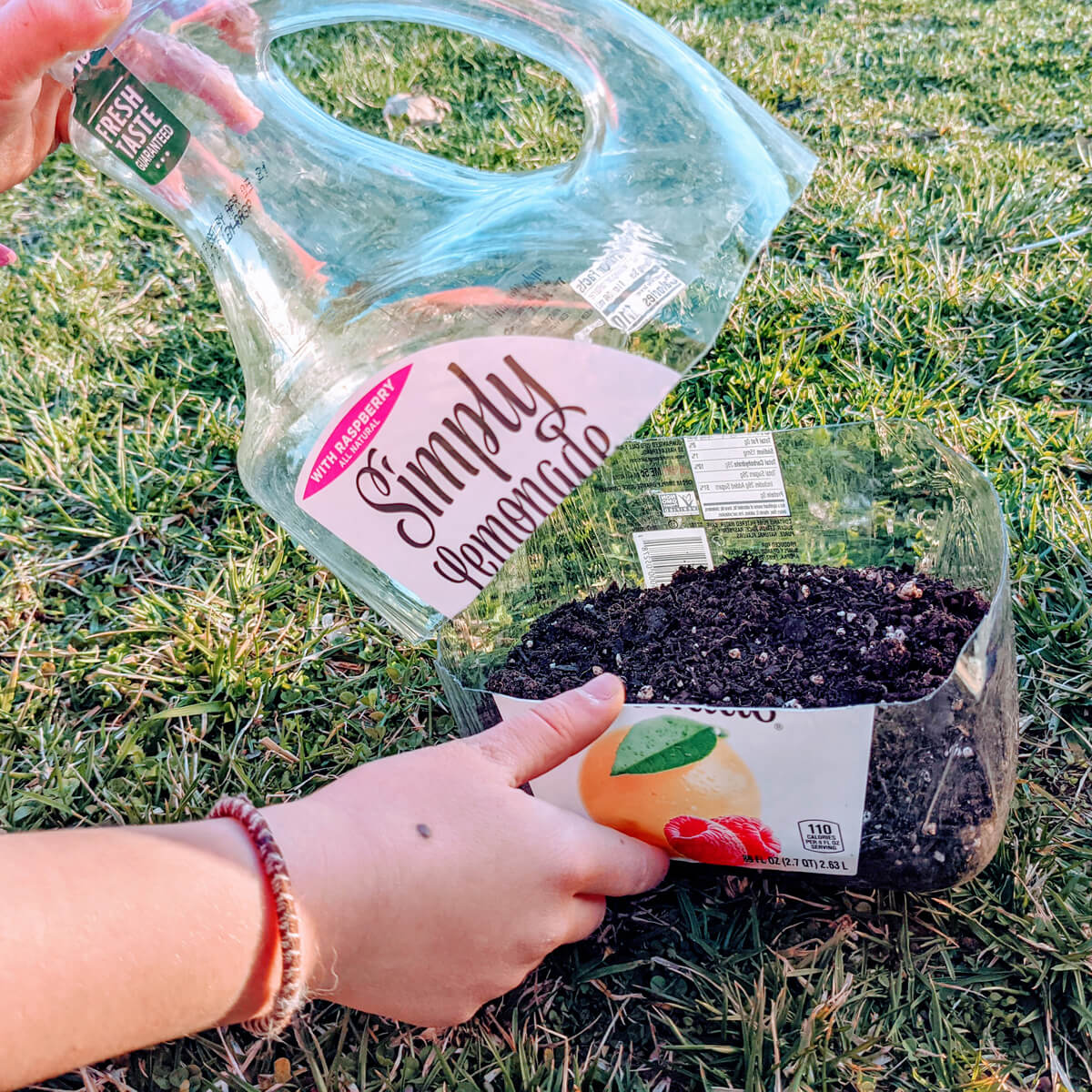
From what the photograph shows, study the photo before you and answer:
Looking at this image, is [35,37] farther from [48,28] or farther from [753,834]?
[753,834]

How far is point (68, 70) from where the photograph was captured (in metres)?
0.84

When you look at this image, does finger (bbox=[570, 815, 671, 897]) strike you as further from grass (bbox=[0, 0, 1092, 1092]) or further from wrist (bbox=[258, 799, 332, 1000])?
wrist (bbox=[258, 799, 332, 1000])

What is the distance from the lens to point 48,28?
789 mm

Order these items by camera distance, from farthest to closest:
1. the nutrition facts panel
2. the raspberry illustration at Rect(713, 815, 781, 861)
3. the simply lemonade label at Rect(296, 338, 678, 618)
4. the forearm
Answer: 1. the nutrition facts panel
2. the raspberry illustration at Rect(713, 815, 781, 861)
3. the simply lemonade label at Rect(296, 338, 678, 618)
4. the forearm

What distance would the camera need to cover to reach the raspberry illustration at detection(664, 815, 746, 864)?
0.88 metres

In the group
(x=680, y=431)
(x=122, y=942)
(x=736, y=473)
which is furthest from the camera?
(x=680, y=431)

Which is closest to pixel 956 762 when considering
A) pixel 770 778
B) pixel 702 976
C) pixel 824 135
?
pixel 770 778

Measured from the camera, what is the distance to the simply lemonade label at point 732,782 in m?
0.82

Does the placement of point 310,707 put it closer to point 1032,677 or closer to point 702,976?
point 702,976

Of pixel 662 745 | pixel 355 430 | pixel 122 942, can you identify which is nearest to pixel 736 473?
pixel 662 745

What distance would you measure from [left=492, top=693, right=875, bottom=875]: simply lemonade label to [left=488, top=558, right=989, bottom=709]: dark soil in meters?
0.08

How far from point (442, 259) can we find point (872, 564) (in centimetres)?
63

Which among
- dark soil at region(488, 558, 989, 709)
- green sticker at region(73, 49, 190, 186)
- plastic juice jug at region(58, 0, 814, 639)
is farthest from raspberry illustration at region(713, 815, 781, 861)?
green sticker at region(73, 49, 190, 186)

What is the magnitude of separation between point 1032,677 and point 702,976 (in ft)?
1.79
